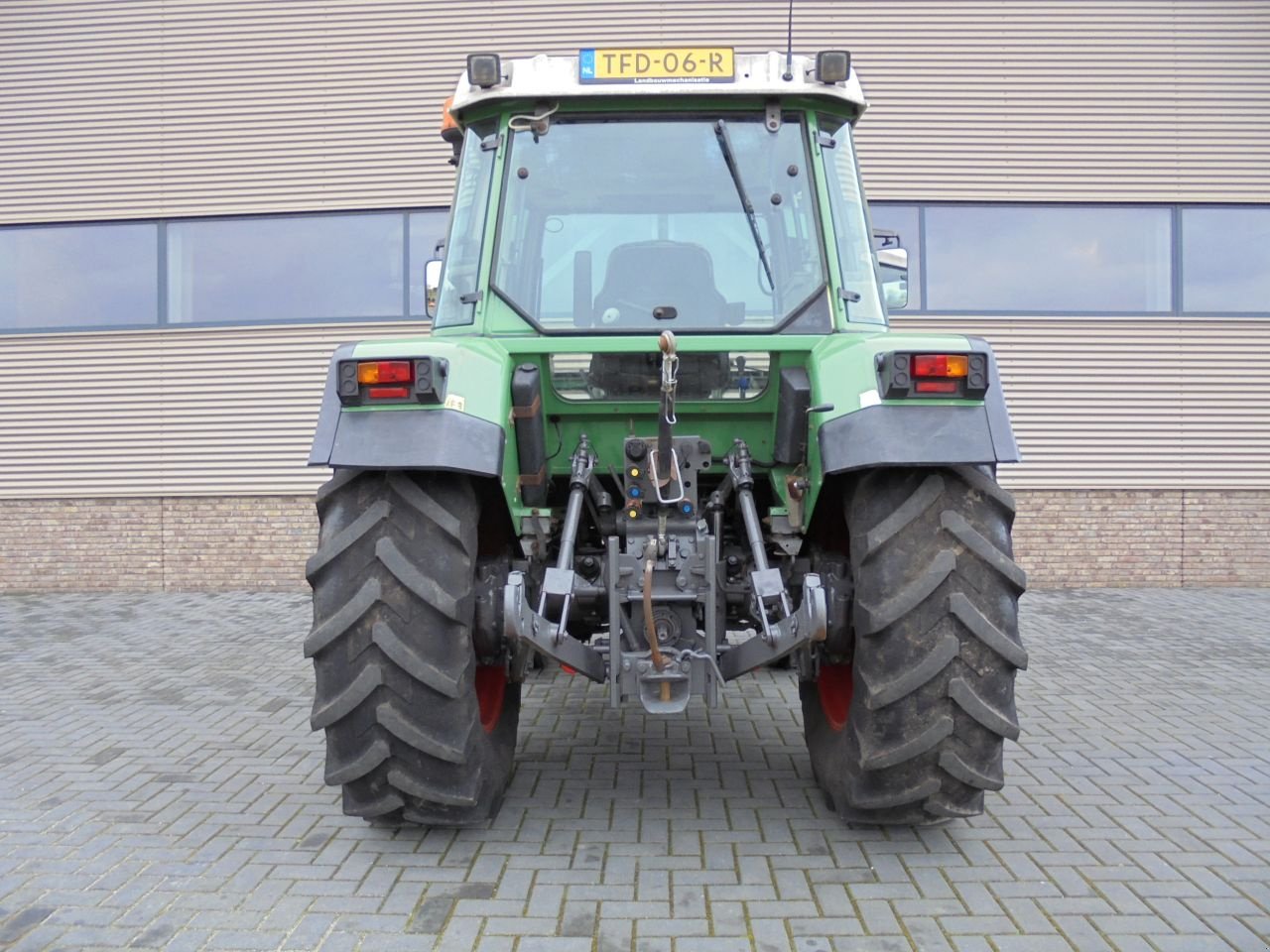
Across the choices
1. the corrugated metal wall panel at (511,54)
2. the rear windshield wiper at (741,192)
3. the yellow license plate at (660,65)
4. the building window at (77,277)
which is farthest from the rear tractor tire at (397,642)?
the building window at (77,277)

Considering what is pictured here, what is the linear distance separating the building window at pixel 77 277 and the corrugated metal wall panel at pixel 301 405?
28cm

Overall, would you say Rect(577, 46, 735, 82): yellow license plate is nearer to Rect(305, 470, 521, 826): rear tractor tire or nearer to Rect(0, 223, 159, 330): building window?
Rect(305, 470, 521, 826): rear tractor tire

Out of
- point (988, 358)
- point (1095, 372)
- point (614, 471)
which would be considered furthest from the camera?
point (1095, 372)

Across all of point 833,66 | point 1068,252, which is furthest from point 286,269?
point 1068,252

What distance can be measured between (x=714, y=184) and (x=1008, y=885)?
2.71 m

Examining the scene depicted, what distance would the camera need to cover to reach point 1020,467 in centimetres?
1006

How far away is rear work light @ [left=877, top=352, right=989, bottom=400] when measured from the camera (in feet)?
10.4

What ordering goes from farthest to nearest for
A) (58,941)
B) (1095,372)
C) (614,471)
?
(1095,372) < (614,471) < (58,941)

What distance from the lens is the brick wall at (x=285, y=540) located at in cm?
994

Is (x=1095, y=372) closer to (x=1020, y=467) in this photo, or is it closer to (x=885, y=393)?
(x=1020, y=467)

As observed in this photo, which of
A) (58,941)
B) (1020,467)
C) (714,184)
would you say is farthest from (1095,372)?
(58,941)

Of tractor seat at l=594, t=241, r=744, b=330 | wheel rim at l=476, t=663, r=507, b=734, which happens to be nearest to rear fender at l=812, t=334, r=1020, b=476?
tractor seat at l=594, t=241, r=744, b=330

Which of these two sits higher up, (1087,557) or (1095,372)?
(1095,372)

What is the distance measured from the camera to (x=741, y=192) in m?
3.94
